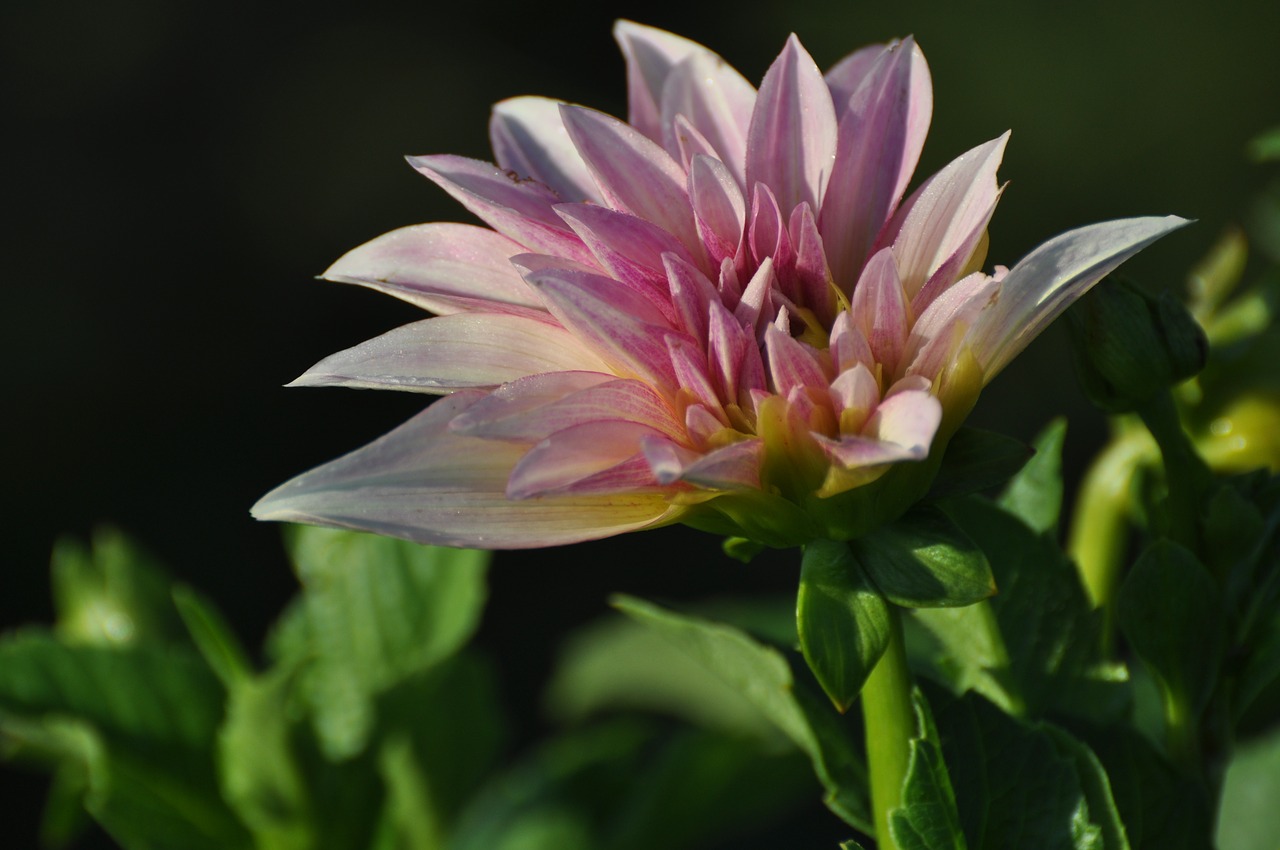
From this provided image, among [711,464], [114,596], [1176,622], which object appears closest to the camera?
[711,464]

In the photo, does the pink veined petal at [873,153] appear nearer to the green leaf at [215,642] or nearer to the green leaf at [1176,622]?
the green leaf at [1176,622]

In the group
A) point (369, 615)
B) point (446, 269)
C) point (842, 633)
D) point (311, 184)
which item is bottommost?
point (311, 184)

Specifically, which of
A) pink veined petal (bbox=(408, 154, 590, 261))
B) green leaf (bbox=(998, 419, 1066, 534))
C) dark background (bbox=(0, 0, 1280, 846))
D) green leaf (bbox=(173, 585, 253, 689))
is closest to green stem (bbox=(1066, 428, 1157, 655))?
green leaf (bbox=(998, 419, 1066, 534))

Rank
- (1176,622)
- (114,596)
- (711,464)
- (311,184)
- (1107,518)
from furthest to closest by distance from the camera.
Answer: (311,184)
(114,596)
(1107,518)
(1176,622)
(711,464)

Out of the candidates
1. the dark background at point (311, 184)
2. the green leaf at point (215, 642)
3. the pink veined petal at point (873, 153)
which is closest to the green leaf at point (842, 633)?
the pink veined petal at point (873, 153)

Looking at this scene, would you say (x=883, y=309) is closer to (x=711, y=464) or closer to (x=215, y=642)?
(x=711, y=464)

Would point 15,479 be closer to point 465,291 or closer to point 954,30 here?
point 954,30

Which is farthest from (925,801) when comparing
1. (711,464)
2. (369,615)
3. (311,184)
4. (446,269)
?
(311,184)

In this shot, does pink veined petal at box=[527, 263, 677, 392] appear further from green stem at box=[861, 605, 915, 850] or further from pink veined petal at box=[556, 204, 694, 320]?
green stem at box=[861, 605, 915, 850]
